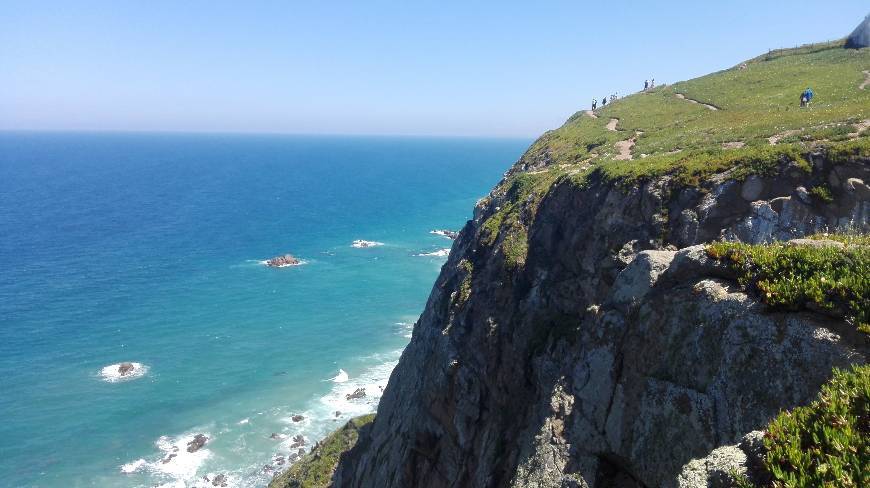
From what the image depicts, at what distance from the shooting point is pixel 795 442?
27.1 feet

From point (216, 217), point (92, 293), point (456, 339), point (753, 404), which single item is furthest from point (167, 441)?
point (216, 217)

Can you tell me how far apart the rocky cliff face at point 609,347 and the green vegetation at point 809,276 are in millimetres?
337

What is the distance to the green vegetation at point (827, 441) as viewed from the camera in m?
7.57

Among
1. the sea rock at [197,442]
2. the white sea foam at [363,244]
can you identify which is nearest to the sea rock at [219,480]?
the sea rock at [197,442]

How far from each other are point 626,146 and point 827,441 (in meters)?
34.2

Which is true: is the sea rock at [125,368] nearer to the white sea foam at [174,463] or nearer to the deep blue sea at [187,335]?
the deep blue sea at [187,335]

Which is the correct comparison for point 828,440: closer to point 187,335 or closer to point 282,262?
point 187,335

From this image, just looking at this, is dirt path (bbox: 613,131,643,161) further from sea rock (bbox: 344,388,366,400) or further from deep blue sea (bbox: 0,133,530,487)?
sea rock (bbox: 344,388,366,400)

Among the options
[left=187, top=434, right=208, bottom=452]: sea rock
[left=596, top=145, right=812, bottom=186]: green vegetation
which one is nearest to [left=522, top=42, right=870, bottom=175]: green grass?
[left=596, top=145, right=812, bottom=186]: green vegetation

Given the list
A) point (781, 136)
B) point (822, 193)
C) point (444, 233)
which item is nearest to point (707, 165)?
point (822, 193)

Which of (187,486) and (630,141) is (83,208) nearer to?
(187,486)

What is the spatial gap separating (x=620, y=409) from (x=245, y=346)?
219 ft

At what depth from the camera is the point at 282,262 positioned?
103938 millimetres

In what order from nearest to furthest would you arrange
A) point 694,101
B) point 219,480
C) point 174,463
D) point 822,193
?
point 822,193
point 219,480
point 174,463
point 694,101
